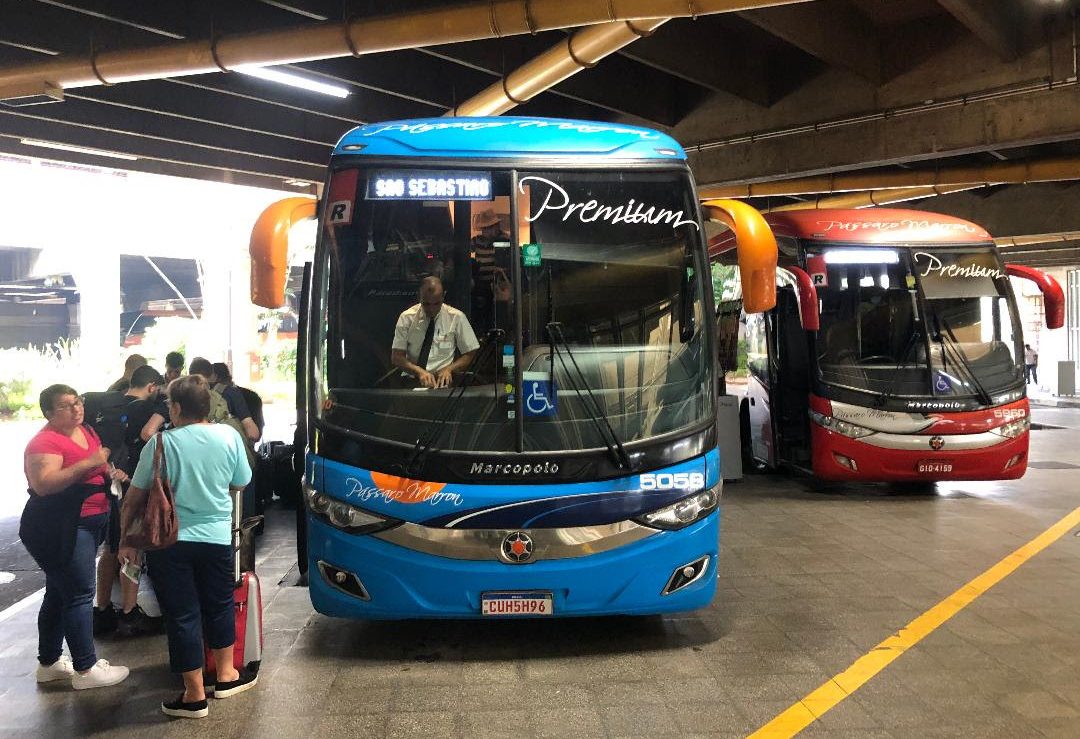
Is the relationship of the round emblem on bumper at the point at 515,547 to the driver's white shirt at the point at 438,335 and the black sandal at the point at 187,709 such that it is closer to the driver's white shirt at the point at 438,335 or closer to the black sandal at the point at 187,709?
the driver's white shirt at the point at 438,335

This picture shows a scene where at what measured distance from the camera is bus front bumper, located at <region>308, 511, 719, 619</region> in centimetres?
500

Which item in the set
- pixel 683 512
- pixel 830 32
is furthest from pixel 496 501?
pixel 830 32

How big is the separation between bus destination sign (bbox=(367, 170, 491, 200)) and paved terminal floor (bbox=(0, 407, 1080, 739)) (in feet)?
8.94

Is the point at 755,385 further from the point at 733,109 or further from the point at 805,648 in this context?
the point at 805,648

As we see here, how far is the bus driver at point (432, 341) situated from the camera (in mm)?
5227

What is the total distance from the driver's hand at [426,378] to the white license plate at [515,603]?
1.22 meters

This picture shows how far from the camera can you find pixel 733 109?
12680 millimetres

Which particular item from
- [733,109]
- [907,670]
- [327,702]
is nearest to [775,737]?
[907,670]

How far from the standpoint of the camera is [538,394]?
Result: 5168 mm

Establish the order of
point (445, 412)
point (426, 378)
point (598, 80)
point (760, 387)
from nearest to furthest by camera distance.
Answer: point (445, 412) < point (426, 378) < point (598, 80) < point (760, 387)

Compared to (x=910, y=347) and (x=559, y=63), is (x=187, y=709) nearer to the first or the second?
(x=559, y=63)

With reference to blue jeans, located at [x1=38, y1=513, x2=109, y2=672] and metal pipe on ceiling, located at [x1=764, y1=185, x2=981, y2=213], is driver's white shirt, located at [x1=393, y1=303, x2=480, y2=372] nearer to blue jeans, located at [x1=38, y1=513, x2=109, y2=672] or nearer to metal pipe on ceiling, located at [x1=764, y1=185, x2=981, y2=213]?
blue jeans, located at [x1=38, y1=513, x2=109, y2=672]

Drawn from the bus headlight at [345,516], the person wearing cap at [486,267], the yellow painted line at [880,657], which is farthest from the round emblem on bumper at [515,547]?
the yellow painted line at [880,657]

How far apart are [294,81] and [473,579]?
7.51 metres
